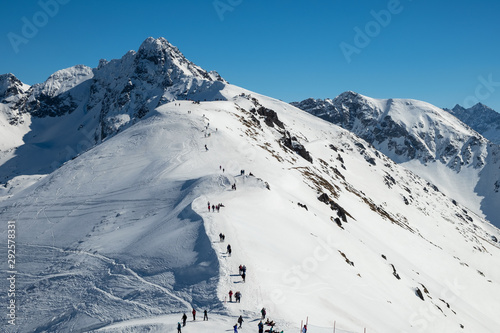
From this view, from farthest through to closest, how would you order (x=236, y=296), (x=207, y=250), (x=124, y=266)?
1. (x=124, y=266)
2. (x=207, y=250)
3. (x=236, y=296)

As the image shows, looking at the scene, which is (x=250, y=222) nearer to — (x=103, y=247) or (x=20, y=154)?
(x=103, y=247)

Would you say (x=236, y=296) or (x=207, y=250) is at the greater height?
(x=207, y=250)

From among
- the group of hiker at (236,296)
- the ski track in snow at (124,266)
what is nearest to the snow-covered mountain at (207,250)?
→ the ski track in snow at (124,266)

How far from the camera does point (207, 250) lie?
29484 mm

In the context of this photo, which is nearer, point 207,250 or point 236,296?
point 236,296

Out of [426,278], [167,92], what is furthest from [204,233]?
[167,92]

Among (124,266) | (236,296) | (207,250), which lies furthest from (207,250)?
(124,266)

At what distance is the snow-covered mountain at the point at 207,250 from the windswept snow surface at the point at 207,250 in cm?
16

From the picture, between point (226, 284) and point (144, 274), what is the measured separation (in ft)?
24.6

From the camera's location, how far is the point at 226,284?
84.2ft

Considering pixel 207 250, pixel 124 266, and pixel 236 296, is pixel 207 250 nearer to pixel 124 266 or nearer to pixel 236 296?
pixel 236 296

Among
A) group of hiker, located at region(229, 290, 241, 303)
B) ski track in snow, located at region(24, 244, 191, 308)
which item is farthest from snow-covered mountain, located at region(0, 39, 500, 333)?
group of hiker, located at region(229, 290, 241, 303)

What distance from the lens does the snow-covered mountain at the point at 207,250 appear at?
84.5ft

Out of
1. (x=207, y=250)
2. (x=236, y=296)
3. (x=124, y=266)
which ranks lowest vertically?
(x=236, y=296)
